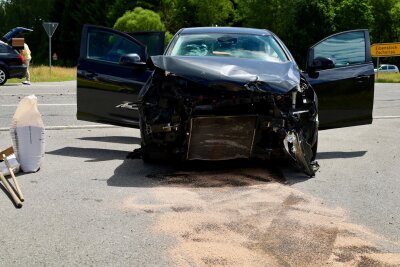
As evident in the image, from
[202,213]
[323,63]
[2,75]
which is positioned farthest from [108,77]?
[2,75]

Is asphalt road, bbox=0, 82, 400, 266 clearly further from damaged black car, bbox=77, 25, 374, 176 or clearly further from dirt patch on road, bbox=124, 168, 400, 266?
damaged black car, bbox=77, 25, 374, 176

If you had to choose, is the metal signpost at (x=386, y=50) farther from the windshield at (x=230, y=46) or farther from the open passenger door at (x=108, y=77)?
the open passenger door at (x=108, y=77)

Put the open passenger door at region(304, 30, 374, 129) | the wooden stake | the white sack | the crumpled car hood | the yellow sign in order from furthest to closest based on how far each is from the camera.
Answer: the yellow sign, the open passenger door at region(304, 30, 374, 129), the white sack, the crumpled car hood, the wooden stake

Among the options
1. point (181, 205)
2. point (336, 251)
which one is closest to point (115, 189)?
point (181, 205)

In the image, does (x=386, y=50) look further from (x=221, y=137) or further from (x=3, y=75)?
(x=221, y=137)

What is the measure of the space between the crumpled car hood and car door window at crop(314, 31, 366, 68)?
5.31 ft

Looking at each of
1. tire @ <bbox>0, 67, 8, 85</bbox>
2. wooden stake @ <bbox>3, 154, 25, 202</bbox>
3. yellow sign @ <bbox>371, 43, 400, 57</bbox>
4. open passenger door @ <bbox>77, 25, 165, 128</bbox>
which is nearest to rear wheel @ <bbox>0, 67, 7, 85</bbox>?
tire @ <bbox>0, 67, 8, 85</bbox>

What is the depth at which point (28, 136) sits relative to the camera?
6.62 m

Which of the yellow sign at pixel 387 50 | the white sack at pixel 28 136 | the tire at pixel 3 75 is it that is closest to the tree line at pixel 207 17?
the yellow sign at pixel 387 50

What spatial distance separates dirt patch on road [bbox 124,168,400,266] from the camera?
3789 mm

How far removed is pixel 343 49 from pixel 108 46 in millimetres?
2992

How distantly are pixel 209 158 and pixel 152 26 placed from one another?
230 ft

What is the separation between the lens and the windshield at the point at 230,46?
7.25 metres

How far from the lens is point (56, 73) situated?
110 ft
